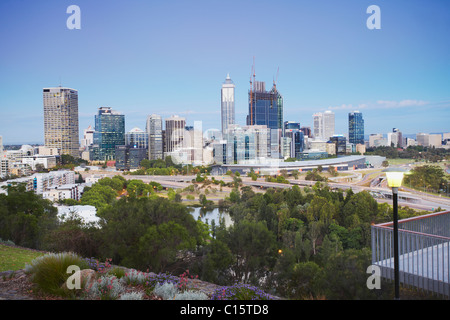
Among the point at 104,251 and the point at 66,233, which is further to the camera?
the point at 66,233

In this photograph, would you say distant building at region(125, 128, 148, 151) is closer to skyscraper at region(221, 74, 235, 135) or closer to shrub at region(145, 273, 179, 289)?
skyscraper at region(221, 74, 235, 135)

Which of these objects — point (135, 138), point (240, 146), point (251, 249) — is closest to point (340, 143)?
point (240, 146)

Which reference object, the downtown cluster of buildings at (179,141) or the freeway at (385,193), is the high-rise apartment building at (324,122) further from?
the freeway at (385,193)

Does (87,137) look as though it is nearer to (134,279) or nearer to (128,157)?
(128,157)

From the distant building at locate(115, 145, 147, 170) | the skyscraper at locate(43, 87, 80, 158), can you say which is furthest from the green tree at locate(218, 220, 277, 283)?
the distant building at locate(115, 145, 147, 170)
